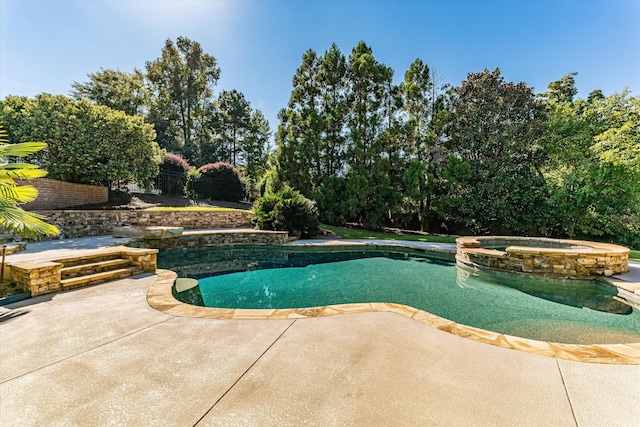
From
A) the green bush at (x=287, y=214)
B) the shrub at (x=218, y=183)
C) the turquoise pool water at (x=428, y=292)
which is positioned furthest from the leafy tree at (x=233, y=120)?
the turquoise pool water at (x=428, y=292)

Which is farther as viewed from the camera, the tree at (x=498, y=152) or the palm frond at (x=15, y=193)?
the tree at (x=498, y=152)

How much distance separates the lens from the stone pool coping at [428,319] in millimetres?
2494

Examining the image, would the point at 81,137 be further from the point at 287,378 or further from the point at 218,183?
the point at 287,378

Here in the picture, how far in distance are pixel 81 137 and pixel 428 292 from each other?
12907 millimetres

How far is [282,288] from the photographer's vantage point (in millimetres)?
5730

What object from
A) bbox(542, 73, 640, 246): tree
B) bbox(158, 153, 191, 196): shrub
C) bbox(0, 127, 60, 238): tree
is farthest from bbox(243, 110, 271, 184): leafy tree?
bbox(0, 127, 60, 238): tree

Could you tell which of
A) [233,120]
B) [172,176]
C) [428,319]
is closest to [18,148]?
[428,319]

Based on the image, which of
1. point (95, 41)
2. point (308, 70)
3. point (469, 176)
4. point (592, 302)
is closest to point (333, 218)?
point (469, 176)

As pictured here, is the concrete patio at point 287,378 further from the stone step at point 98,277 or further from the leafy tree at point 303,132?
the leafy tree at point 303,132

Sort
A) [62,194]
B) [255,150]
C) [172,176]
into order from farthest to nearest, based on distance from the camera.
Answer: [255,150], [172,176], [62,194]

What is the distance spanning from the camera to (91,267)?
4.96 meters

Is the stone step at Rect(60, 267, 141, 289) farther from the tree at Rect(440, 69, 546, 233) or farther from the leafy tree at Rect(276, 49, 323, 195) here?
the tree at Rect(440, 69, 546, 233)

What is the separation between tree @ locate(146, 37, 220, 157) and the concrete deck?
2437 centimetres

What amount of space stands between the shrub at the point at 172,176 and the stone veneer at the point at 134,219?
212 inches
